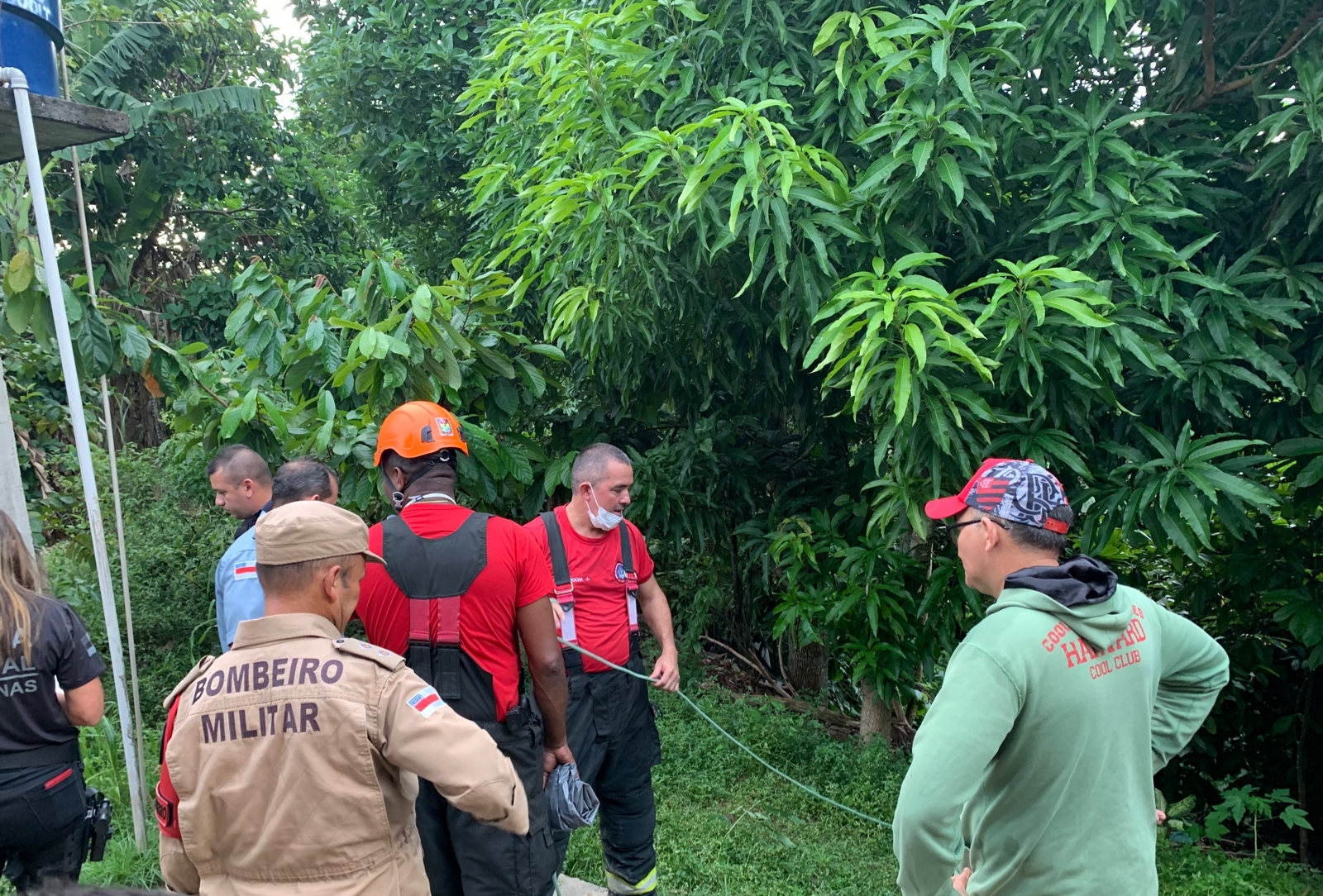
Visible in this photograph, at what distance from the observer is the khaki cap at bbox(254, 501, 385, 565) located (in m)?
1.99

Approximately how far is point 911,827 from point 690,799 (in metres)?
3.87

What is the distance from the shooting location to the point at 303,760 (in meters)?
1.89

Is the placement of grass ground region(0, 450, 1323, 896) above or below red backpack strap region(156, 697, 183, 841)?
below

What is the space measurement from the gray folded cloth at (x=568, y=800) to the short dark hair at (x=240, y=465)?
1762 mm

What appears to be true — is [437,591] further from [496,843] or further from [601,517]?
[601,517]

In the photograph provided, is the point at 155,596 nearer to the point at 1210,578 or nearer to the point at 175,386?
the point at 175,386

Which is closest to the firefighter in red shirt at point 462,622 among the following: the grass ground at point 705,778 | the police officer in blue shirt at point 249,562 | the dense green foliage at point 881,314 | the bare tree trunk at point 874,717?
the police officer in blue shirt at point 249,562

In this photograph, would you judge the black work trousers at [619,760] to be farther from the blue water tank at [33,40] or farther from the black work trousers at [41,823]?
the blue water tank at [33,40]

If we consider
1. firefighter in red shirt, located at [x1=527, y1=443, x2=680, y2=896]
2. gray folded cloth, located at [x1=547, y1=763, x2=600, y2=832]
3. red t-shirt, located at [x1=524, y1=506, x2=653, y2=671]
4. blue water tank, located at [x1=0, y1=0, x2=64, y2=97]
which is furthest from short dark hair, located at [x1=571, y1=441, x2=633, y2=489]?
blue water tank, located at [x1=0, y1=0, x2=64, y2=97]

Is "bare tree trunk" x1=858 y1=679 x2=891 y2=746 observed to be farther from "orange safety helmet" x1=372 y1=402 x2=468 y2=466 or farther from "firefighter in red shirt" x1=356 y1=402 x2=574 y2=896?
"orange safety helmet" x1=372 y1=402 x2=468 y2=466

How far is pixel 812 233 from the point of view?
3568 millimetres

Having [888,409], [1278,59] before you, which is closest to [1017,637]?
[888,409]

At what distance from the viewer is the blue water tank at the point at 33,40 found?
376 cm

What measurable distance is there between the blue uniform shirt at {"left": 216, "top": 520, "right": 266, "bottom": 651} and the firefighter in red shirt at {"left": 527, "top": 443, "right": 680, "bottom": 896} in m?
1.04
